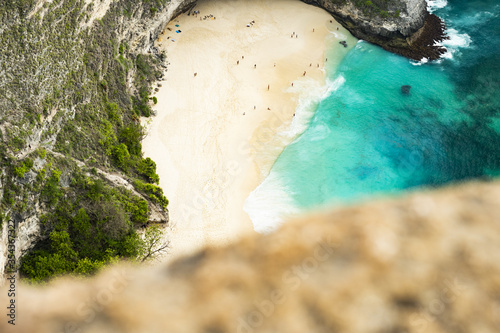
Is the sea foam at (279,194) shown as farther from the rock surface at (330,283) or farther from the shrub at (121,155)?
the rock surface at (330,283)

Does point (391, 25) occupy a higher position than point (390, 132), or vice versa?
point (391, 25)

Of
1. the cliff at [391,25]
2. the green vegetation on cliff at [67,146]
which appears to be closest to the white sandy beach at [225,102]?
the cliff at [391,25]

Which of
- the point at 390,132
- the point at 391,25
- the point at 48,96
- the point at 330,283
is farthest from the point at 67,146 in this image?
the point at 391,25

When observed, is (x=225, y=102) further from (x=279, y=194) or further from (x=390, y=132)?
(x=390, y=132)

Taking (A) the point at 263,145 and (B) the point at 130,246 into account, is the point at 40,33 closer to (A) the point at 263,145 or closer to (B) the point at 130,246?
(B) the point at 130,246

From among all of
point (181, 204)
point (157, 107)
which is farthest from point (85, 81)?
point (181, 204)

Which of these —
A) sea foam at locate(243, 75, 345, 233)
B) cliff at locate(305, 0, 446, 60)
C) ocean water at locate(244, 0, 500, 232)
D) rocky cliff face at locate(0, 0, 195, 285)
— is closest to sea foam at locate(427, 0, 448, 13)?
cliff at locate(305, 0, 446, 60)
